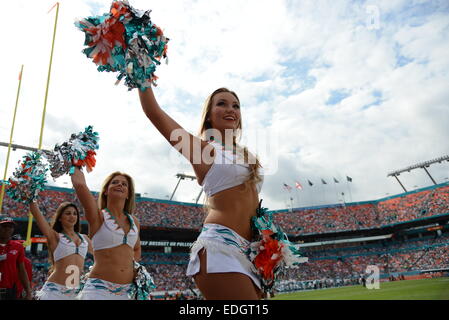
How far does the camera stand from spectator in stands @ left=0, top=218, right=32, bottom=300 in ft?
16.5

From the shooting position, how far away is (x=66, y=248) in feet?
15.2

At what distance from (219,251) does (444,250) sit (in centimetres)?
4472

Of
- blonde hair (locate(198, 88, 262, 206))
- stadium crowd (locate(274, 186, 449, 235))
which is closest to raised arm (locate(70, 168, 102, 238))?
blonde hair (locate(198, 88, 262, 206))

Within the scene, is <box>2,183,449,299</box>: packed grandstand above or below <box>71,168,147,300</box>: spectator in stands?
above

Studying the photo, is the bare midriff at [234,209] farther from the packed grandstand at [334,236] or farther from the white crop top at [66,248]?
the packed grandstand at [334,236]

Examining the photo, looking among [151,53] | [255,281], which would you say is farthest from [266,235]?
[151,53]

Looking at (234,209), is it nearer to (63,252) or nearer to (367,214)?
(63,252)

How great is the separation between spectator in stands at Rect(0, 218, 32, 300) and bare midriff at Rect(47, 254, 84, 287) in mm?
1151

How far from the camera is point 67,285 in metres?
4.31

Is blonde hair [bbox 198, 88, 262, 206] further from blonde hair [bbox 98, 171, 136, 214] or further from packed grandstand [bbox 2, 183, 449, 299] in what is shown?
packed grandstand [bbox 2, 183, 449, 299]

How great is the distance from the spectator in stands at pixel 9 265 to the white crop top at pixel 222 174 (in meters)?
4.66

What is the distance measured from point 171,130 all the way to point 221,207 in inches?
21.3
